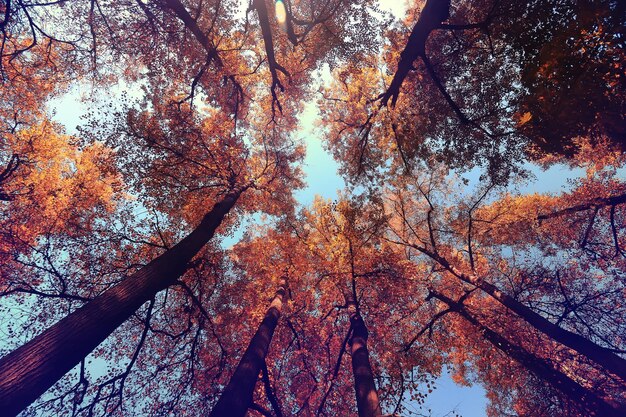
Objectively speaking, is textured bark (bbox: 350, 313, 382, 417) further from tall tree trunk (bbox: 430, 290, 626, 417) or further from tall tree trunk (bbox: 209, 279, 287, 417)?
tall tree trunk (bbox: 430, 290, 626, 417)

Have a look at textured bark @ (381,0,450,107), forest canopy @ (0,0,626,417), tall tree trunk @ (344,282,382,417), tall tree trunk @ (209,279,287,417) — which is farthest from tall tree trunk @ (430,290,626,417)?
textured bark @ (381,0,450,107)

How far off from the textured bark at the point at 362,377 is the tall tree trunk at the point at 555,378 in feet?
14.8

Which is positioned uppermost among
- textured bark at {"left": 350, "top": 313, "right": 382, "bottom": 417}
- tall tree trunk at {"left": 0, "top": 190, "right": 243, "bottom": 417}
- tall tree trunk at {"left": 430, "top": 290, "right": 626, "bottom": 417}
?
tall tree trunk at {"left": 430, "top": 290, "right": 626, "bottom": 417}

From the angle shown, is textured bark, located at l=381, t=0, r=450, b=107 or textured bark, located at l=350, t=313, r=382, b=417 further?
textured bark, located at l=381, t=0, r=450, b=107

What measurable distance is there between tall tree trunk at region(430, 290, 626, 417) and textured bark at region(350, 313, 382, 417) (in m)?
4.52

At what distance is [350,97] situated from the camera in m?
12.5

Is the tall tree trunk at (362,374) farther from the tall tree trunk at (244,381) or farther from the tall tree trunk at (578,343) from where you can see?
the tall tree trunk at (578,343)

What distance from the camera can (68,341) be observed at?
371 cm

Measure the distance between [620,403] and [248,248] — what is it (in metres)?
15.0

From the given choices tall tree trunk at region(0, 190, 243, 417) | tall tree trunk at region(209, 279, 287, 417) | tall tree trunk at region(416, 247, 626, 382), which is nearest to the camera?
tall tree trunk at region(0, 190, 243, 417)

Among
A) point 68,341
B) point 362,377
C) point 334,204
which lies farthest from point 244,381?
point 334,204

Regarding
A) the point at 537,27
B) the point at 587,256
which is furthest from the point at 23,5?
the point at 587,256

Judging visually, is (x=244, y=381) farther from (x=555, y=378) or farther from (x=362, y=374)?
(x=555, y=378)

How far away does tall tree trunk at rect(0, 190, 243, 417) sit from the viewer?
310cm
